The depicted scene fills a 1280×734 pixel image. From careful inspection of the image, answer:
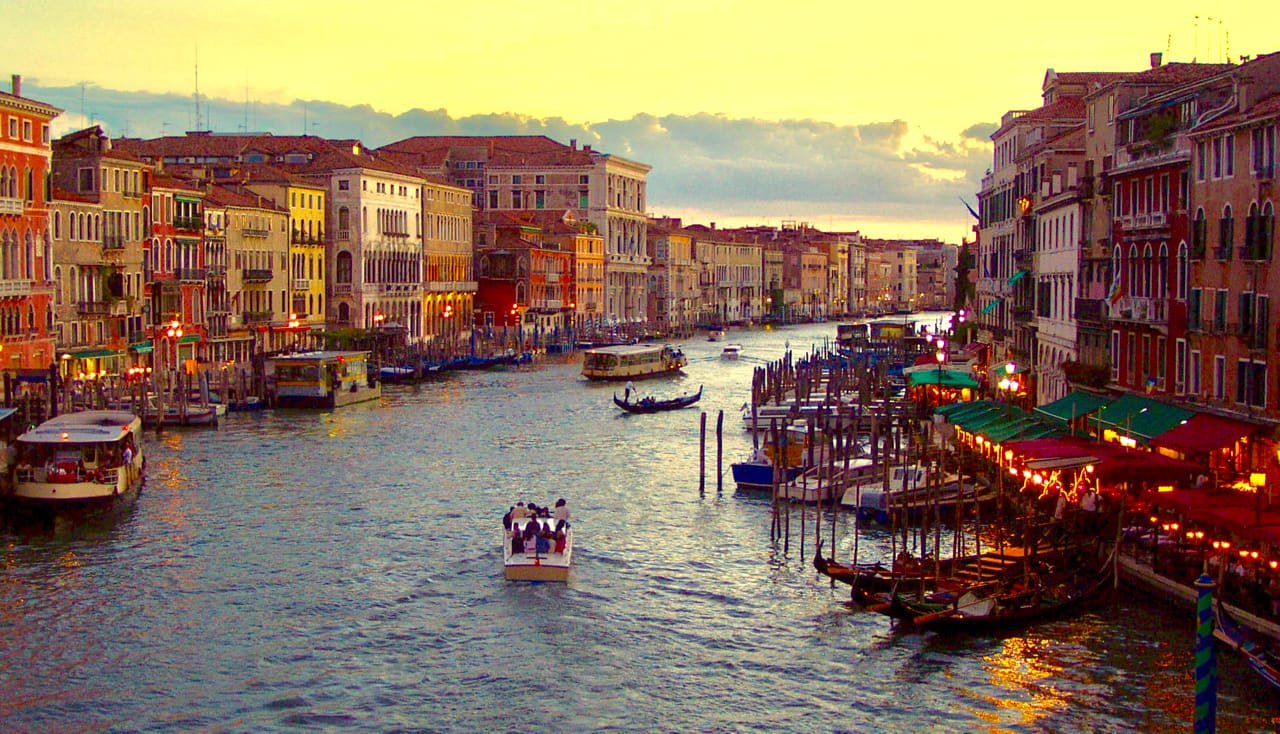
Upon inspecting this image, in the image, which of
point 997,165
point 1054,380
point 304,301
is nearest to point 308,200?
point 304,301

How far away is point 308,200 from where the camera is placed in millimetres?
46031

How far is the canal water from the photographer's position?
1201 centimetres

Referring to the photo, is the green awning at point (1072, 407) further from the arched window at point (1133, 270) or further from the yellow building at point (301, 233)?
the yellow building at point (301, 233)

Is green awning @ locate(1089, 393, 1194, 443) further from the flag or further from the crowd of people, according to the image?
the crowd of people

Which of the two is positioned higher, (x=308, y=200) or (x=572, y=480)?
(x=308, y=200)

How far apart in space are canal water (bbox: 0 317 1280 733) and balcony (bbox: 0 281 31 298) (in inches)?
249

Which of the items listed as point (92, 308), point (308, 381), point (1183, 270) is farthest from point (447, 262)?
point (1183, 270)

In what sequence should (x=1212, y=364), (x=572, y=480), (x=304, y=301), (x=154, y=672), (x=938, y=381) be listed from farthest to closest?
(x=304, y=301)
(x=938, y=381)
(x=572, y=480)
(x=1212, y=364)
(x=154, y=672)

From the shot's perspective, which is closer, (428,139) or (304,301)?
(304,301)

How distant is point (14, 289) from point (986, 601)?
735 inches

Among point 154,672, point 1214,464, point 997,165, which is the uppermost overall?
point 997,165

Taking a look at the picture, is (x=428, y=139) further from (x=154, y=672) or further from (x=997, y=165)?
(x=154, y=672)

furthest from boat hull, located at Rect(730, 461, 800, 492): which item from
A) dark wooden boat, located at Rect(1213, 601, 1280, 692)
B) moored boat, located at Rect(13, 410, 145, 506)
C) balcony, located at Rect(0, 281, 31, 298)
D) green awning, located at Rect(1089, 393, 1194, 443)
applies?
balcony, located at Rect(0, 281, 31, 298)

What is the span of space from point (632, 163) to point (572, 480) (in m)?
49.6
